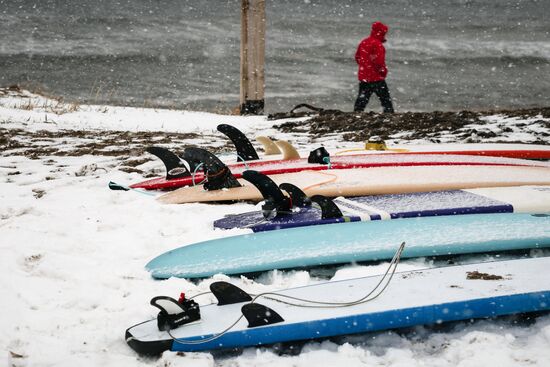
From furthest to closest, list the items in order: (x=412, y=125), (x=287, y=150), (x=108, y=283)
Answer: (x=412, y=125), (x=287, y=150), (x=108, y=283)

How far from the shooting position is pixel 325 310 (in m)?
2.19

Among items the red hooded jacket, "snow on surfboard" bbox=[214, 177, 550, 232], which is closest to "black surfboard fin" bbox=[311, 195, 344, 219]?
"snow on surfboard" bbox=[214, 177, 550, 232]

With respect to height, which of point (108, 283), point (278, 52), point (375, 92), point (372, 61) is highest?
point (278, 52)

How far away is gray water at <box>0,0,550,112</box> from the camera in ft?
53.6

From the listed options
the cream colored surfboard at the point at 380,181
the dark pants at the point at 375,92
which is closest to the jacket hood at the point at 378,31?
the dark pants at the point at 375,92

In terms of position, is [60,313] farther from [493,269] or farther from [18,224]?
[493,269]

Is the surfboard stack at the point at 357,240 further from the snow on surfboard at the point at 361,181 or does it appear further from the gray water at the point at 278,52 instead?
the gray water at the point at 278,52

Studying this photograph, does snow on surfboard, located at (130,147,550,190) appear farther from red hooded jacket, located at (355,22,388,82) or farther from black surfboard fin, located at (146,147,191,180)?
red hooded jacket, located at (355,22,388,82)

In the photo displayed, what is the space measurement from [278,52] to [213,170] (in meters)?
19.7

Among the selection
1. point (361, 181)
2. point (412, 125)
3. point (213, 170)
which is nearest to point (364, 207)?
point (361, 181)

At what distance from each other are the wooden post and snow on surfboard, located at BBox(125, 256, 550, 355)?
690cm

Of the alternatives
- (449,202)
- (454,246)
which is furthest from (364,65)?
(454,246)

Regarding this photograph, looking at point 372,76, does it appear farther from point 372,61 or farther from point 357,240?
point 357,240

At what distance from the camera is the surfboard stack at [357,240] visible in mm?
2129
